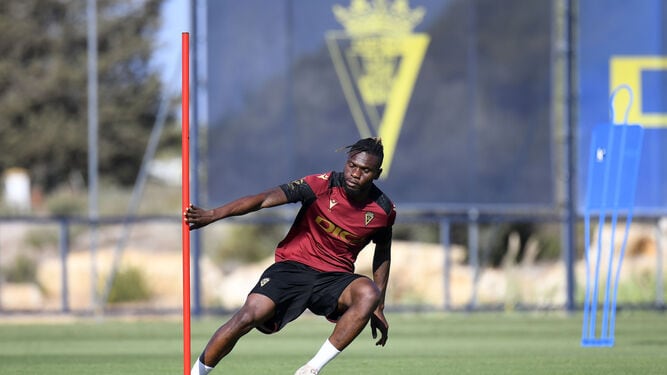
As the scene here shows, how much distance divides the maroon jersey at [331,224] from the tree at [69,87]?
34981 millimetres

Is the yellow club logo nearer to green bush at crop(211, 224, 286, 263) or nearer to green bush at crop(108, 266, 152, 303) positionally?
green bush at crop(108, 266, 152, 303)

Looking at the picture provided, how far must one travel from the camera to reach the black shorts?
394 inches

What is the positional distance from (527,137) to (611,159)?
6782 millimetres

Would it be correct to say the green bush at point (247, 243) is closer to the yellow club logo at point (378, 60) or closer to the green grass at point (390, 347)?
the green grass at point (390, 347)

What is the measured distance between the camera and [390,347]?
51.0 feet

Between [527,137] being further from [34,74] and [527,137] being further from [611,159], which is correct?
[34,74]

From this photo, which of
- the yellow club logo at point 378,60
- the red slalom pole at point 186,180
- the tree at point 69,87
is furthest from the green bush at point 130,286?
the tree at point 69,87

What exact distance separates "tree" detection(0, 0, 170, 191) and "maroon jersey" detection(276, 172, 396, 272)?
115 ft

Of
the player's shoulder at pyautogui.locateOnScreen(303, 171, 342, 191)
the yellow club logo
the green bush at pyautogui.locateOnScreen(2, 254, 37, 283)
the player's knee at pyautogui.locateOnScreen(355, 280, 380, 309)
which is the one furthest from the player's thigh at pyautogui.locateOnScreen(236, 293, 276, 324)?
the green bush at pyautogui.locateOnScreen(2, 254, 37, 283)

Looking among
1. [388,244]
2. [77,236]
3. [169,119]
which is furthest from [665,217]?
[169,119]

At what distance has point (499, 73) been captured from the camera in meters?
22.1

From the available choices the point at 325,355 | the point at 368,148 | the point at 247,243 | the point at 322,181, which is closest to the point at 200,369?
the point at 325,355

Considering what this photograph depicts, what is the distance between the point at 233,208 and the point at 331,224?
98 centimetres

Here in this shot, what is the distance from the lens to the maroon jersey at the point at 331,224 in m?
10.1
